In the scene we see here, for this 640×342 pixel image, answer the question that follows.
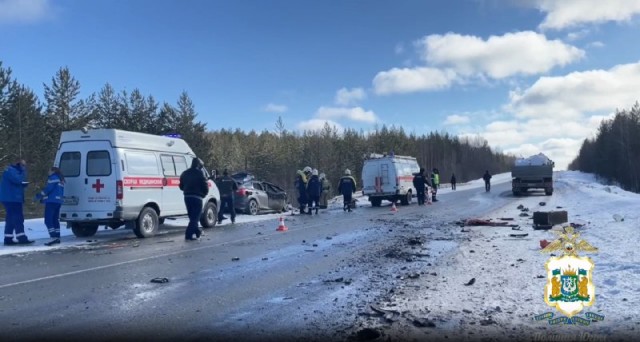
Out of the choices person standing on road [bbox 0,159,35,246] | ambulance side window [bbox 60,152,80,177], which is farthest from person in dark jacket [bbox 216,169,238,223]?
person standing on road [bbox 0,159,35,246]

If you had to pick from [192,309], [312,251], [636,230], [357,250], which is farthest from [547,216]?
[192,309]

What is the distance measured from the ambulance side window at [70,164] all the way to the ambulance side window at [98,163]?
13.6 inches

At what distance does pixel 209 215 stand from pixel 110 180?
4240 millimetres

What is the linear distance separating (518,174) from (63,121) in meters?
41.5

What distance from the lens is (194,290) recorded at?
21.1 ft

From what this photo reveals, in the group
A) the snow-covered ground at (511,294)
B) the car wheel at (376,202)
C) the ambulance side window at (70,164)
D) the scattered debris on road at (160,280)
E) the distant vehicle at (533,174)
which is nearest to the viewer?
the snow-covered ground at (511,294)

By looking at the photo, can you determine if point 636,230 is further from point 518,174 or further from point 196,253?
point 518,174

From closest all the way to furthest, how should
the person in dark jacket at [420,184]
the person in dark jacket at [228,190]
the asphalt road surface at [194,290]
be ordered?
the asphalt road surface at [194,290] → the person in dark jacket at [228,190] → the person in dark jacket at [420,184]

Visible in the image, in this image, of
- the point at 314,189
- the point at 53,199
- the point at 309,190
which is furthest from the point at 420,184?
the point at 53,199

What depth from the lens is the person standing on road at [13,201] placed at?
11.8m

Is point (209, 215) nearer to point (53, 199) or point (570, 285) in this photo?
point (53, 199)

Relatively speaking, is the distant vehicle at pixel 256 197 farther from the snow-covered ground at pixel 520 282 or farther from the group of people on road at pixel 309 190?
the snow-covered ground at pixel 520 282

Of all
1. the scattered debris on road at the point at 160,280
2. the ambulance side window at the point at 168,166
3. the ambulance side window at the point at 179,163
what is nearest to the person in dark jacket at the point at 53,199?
the ambulance side window at the point at 168,166

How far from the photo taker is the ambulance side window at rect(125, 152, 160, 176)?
1270cm
